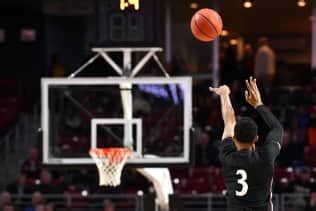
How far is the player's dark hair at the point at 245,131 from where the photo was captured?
5328mm

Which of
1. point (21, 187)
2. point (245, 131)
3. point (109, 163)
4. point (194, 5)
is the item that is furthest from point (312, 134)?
point (245, 131)

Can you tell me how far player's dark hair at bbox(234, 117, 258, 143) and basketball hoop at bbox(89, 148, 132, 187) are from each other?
188 inches

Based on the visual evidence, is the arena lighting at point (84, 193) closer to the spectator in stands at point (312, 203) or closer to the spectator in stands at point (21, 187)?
the spectator in stands at point (21, 187)

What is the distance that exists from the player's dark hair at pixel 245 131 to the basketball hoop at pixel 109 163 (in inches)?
188

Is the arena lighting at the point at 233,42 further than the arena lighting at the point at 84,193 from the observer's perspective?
Yes

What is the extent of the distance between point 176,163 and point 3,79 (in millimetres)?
8615

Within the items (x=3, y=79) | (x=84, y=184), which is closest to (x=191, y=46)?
(x=3, y=79)

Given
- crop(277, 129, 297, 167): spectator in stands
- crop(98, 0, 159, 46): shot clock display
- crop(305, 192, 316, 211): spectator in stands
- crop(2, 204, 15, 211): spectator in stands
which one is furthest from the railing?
crop(98, 0, 159, 46): shot clock display

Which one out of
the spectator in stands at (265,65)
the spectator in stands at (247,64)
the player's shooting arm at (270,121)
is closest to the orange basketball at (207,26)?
the player's shooting arm at (270,121)

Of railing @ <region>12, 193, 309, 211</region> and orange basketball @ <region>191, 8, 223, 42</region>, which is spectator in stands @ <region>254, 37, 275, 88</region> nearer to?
railing @ <region>12, 193, 309, 211</region>

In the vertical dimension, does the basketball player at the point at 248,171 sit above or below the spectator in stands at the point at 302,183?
above

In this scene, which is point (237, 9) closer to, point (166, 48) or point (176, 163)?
point (166, 48)

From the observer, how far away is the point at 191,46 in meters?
18.0

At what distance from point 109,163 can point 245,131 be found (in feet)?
16.0
